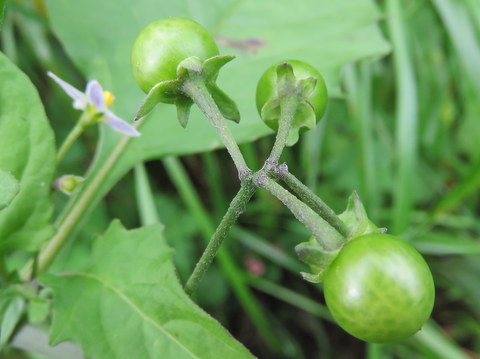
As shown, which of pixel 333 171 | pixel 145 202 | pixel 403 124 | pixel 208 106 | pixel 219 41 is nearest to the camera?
pixel 208 106

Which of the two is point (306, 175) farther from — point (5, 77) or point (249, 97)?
point (5, 77)

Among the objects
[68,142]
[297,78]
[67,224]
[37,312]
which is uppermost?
[297,78]

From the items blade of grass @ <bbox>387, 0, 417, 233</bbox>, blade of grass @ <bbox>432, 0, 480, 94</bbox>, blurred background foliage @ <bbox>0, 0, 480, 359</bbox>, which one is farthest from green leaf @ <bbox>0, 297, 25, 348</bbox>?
blade of grass @ <bbox>432, 0, 480, 94</bbox>

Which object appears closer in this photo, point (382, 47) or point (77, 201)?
point (77, 201)

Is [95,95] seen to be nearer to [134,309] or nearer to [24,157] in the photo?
[24,157]

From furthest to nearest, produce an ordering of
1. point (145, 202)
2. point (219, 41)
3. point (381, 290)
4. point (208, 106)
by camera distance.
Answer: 1. point (145, 202)
2. point (219, 41)
3. point (208, 106)
4. point (381, 290)

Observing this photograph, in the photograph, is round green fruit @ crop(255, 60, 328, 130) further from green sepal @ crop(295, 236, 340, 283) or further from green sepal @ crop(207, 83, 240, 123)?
green sepal @ crop(295, 236, 340, 283)

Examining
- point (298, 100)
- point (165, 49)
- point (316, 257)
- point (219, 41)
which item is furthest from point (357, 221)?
point (219, 41)

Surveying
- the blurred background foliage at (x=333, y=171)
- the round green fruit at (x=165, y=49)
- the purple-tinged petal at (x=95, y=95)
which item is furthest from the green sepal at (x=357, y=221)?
the blurred background foliage at (x=333, y=171)

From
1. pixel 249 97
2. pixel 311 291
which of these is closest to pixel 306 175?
pixel 311 291
